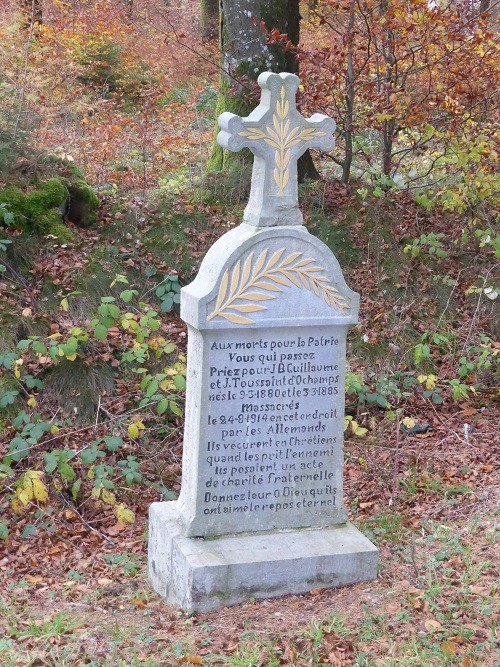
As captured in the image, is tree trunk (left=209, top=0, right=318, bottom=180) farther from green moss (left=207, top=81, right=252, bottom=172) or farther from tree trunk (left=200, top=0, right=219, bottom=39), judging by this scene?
tree trunk (left=200, top=0, right=219, bottom=39)

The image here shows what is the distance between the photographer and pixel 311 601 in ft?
15.1

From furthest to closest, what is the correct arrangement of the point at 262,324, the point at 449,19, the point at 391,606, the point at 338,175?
the point at 338,175
the point at 449,19
the point at 262,324
the point at 391,606

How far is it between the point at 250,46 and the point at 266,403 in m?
5.61

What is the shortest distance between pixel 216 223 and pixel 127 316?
2.30 meters

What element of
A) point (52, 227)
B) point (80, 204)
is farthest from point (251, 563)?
point (80, 204)

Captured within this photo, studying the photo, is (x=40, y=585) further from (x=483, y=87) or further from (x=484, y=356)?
(x=483, y=87)

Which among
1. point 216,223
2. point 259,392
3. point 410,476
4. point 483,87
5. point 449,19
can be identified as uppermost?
point 449,19

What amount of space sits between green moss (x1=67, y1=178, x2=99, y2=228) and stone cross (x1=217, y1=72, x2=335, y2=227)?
403 centimetres

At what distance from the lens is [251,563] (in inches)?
180

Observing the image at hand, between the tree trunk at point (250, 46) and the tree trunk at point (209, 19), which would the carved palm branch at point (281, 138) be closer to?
the tree trunk at point (250, 46)

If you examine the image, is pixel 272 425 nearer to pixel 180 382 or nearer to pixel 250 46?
pixel 180 382

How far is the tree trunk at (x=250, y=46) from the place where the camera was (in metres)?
9.20

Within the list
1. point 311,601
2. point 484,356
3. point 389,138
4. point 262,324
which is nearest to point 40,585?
point 311,601

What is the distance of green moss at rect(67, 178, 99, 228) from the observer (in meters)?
8.41
